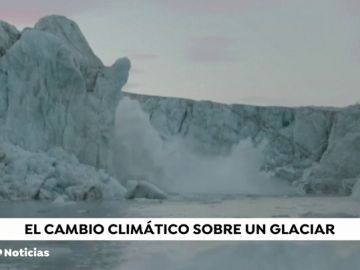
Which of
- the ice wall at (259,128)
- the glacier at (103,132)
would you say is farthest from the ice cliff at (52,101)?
the ice wall at (259,128)

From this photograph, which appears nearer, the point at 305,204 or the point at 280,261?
the point at 280,261

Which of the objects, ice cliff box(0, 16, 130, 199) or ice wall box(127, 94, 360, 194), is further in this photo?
ice wall box(127, 94, 360, 194)

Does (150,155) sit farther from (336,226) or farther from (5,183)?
(336,226)

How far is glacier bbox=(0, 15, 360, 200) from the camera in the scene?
1082 cm

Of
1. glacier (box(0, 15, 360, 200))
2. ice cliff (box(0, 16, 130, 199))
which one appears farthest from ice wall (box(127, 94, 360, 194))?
ice cliff (box(0, 16, 130, 199))

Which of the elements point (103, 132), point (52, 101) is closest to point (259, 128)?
point (103, 132)

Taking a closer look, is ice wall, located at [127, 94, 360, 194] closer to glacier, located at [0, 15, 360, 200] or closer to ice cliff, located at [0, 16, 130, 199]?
glacier, located at [0, 15, 360, 200]

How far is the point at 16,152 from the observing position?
10820mm

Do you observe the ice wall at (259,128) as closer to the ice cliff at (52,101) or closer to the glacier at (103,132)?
the glacier at (103,132)

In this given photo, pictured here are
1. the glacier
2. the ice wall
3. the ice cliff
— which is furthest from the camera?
the ice wall

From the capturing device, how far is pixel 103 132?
12.0 metres

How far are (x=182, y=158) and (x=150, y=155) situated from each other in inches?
72.3

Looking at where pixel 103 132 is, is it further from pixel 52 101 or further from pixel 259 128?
pixel 259 128

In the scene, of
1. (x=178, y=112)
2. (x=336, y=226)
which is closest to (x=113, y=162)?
(x=178, y=112)
